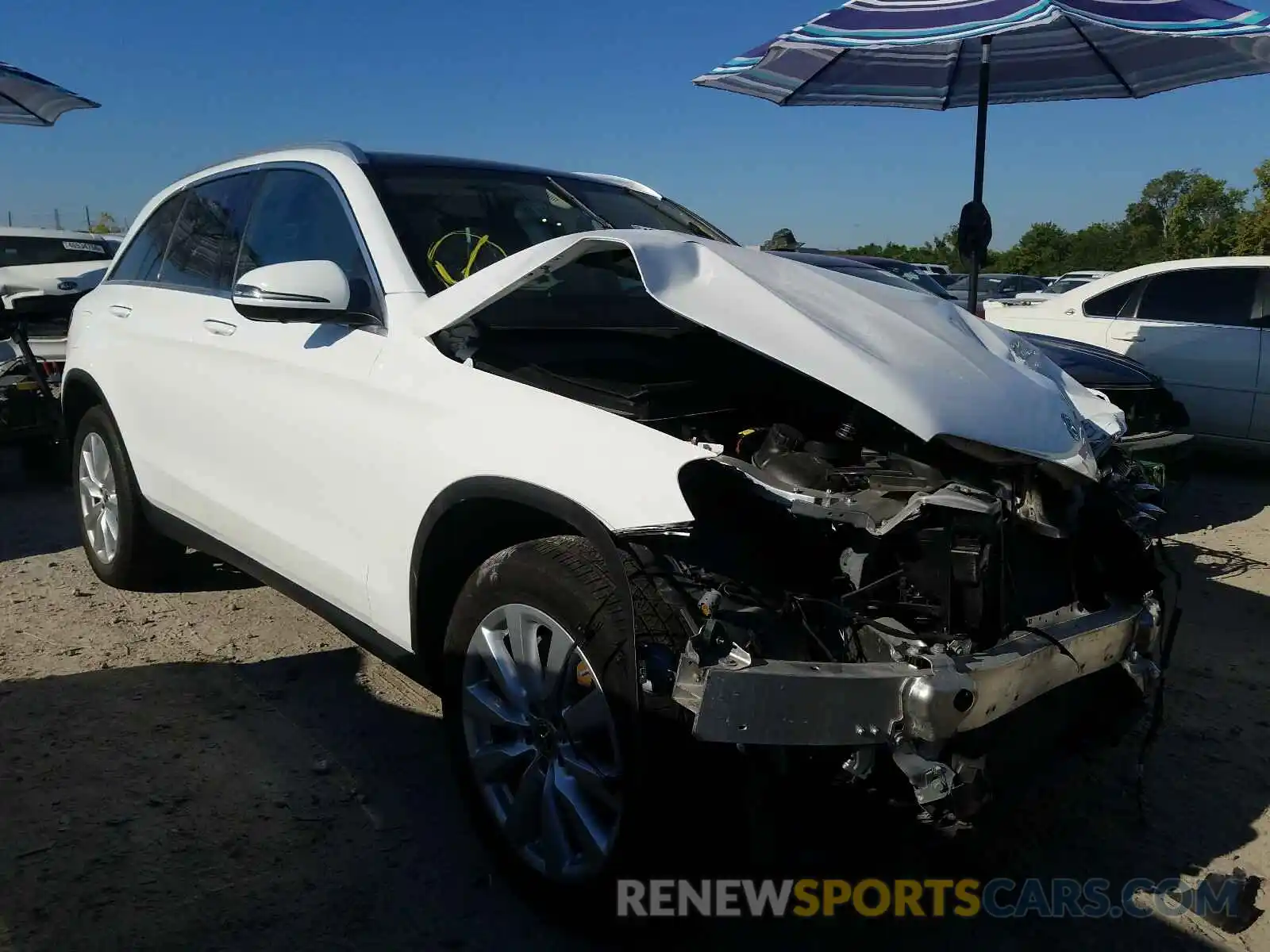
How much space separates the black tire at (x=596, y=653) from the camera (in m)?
2.00

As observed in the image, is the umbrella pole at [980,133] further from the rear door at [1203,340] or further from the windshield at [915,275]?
the windshield at [915,275]

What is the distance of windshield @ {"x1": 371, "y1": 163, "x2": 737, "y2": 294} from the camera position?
3043 mm

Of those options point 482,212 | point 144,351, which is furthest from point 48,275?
point 482,212

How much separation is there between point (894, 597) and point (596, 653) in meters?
0.64

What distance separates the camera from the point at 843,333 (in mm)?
2352

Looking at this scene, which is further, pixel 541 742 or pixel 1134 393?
pixel 1134 393

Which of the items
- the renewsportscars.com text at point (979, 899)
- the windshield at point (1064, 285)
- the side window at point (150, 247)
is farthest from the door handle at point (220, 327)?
the windshield at point (1064, 285)

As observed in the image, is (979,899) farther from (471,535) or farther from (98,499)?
(98,499)

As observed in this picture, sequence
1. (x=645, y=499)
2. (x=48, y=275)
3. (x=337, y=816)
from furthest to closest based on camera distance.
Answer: (x=48, y=275) → (x=337, y=816) → (x=645, y=499)

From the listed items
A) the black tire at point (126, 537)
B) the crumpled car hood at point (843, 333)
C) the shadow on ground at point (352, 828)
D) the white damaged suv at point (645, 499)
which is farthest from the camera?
the black tire at point (126, 537)

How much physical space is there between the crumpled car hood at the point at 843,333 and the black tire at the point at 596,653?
63 centimetres

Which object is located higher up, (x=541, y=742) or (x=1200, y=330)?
(x=1200, y=330)

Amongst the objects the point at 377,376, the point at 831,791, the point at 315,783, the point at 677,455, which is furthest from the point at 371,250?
the point at 831,791

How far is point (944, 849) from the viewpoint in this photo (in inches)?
81.9
